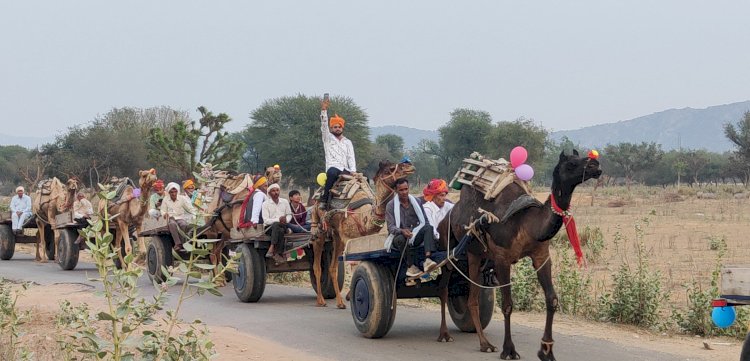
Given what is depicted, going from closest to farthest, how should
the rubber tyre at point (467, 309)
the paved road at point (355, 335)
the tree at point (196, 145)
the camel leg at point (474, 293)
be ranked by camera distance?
the paved road at point (355, 335)
the camel leg at point (474, 293)
the rubber tyre at point (467, 309)
the tree at point (196, 145)

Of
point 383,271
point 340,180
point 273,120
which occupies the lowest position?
point 383,271

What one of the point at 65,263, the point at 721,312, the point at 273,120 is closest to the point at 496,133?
the point at 273,120

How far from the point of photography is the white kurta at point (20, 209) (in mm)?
23531

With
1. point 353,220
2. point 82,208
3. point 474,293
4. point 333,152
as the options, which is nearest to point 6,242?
point 82,208

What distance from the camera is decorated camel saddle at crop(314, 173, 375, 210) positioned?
1345cm

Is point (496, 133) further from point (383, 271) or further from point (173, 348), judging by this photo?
point (173, 348)

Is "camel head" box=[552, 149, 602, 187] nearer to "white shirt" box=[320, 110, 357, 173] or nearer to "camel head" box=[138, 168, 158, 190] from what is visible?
"white shirt" box=[320, 110, 357, 173]

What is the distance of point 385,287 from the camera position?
35.1 ft

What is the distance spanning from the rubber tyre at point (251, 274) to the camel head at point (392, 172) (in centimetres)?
326

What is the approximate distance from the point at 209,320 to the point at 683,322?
21.1 ft

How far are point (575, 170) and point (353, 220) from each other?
5.12 metres

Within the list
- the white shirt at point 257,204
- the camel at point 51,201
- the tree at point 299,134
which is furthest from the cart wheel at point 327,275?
the tree at point 299,134

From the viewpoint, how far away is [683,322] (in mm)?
11586

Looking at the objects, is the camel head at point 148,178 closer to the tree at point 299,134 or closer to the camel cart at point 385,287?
the camel cart at point 385,287
